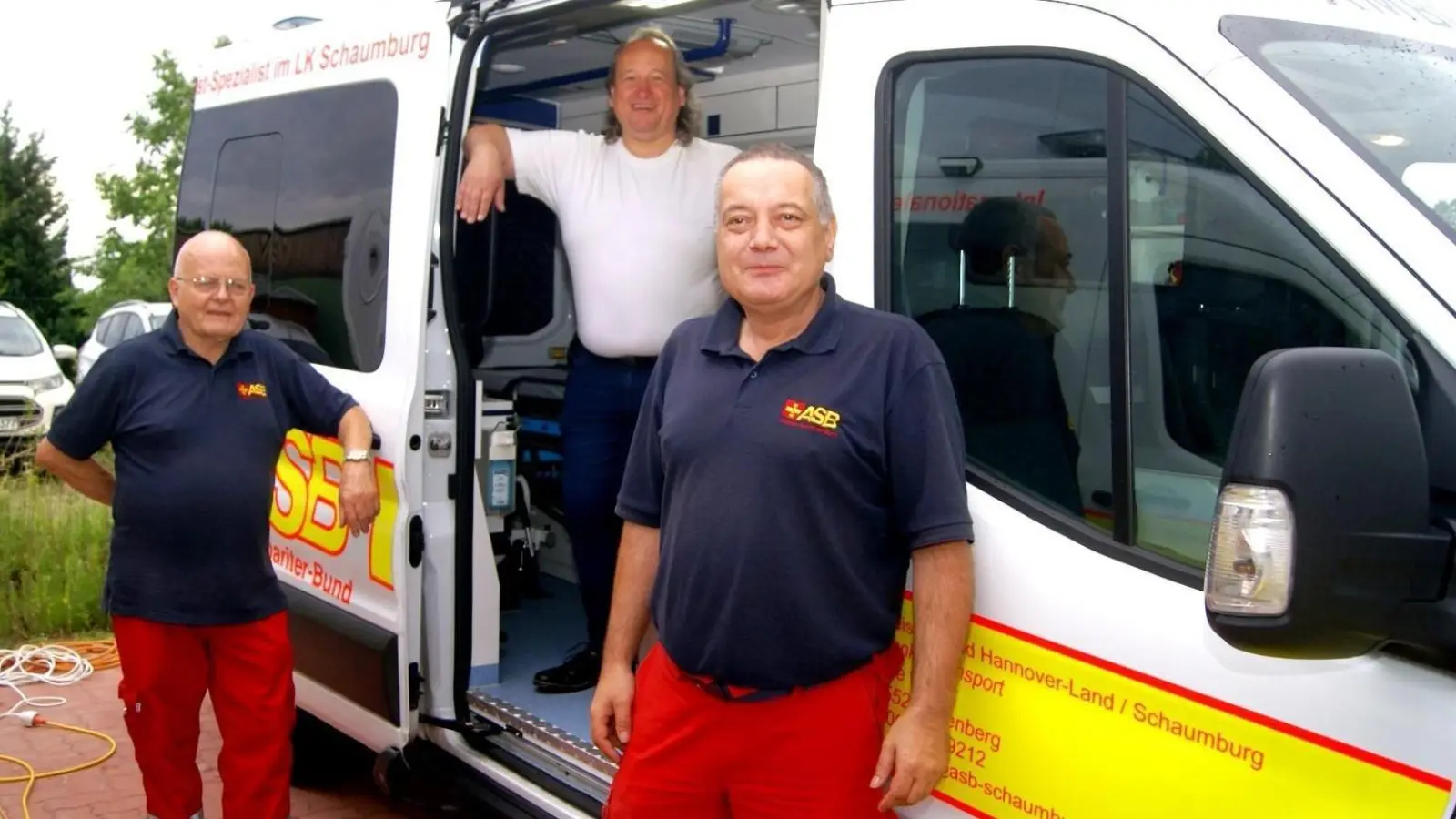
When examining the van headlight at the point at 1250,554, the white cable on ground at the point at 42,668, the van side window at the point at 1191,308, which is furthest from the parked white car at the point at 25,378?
the van headlight at the point at 1250,554

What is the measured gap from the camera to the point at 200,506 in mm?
3469

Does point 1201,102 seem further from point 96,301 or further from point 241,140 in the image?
point 96,301

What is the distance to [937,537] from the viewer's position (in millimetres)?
2105

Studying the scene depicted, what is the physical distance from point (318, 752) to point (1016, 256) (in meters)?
3.34

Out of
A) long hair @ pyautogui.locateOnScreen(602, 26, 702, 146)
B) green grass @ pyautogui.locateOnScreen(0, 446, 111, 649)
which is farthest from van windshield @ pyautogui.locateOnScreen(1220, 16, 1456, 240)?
green grass @ pyautogui.locateOnScreen(0, 446, 111, 649)

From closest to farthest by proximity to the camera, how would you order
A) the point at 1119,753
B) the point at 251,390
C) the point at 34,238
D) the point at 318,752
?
the point at 1119,753
the point at 251,390
the point at 318,752
the point at 34,238

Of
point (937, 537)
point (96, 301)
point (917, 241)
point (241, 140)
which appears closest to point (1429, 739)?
point (937, 537)

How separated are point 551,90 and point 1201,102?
161 inches

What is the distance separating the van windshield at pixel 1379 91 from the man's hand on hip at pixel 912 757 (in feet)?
3.39

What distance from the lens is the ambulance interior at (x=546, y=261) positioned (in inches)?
175

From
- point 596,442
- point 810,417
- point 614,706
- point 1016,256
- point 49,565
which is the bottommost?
point 49,565

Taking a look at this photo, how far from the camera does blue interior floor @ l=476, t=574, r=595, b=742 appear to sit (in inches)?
154

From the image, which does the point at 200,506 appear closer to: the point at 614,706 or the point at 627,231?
the point at 627,231

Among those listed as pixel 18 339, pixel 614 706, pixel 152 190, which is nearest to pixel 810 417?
pixel 614 706
